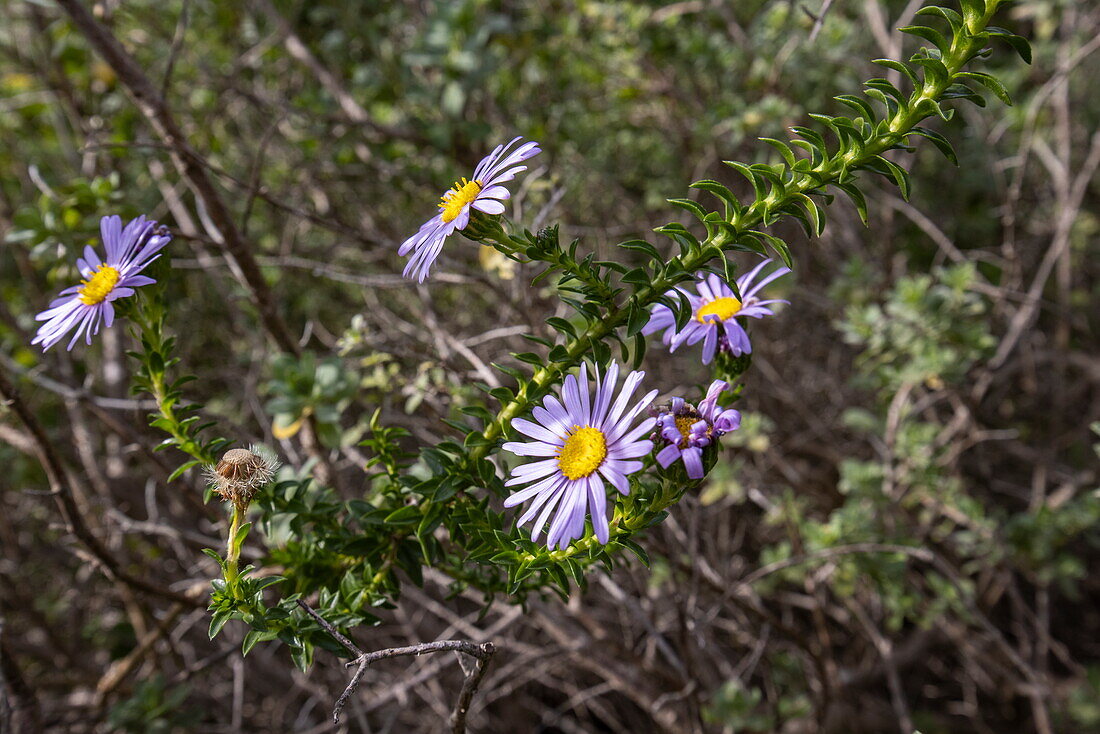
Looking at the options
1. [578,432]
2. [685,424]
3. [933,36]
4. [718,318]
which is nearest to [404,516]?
[578,432]

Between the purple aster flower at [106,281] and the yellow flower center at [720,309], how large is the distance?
81 centimetres

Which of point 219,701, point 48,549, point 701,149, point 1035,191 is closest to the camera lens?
point 219,701

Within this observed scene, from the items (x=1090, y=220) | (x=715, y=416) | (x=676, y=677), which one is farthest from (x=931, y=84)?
(x=1090, y=220)

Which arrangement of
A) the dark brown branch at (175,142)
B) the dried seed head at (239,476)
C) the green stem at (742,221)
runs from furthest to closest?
the dark brown branch at (175,142)
the dried seed head at (239,476)
the green stem at (742,221)

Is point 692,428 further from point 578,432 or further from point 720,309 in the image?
point 720,309

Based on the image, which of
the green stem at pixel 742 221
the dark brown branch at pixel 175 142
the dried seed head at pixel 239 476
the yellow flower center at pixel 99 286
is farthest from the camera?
the dark brown branch at pixel 175 142

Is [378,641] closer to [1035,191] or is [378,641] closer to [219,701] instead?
[219,701]

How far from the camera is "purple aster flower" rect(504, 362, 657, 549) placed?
984 mm

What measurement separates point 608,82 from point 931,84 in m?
2.61

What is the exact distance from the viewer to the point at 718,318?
1.22 meters

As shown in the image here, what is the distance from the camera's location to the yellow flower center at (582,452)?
1.02m

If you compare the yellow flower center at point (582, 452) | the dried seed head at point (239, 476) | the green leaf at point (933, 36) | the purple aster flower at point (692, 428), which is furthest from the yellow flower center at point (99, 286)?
the green leaf at point (933, 36)

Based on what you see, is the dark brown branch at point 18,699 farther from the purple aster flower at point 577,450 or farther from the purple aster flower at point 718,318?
the purple aster flower at point 718,318

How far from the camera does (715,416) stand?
3.40ft
